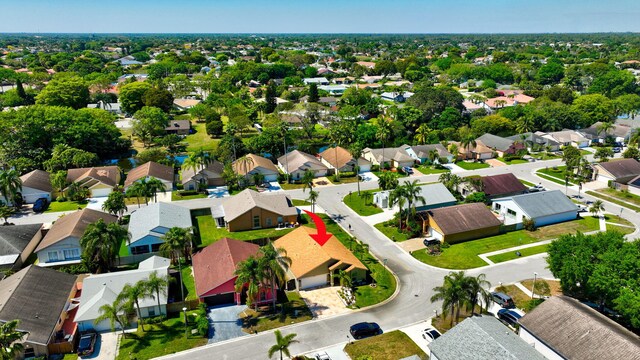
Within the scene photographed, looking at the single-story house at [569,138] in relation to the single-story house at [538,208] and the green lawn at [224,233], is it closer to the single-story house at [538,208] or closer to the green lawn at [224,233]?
the single-story house at [538,208]

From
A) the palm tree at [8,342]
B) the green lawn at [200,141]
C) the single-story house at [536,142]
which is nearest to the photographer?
the palm tree at [8,342]

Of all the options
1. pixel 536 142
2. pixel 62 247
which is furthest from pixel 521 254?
pixel 536 142

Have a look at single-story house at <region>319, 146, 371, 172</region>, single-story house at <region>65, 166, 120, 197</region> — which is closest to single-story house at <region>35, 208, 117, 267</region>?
single-story house at <region>65, 166, 120, 197</region>

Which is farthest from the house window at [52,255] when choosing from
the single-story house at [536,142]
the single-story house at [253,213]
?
the single-story house at [536,142]

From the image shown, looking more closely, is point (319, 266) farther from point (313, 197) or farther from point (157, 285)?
point (313, 197)

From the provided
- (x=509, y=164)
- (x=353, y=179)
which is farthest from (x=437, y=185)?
(x=509, y=164)

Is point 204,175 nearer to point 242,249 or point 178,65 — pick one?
point 242,249

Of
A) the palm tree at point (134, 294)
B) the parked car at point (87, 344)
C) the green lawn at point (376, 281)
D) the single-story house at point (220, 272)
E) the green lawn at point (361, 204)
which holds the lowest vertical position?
the parked car at point (87, 344)
